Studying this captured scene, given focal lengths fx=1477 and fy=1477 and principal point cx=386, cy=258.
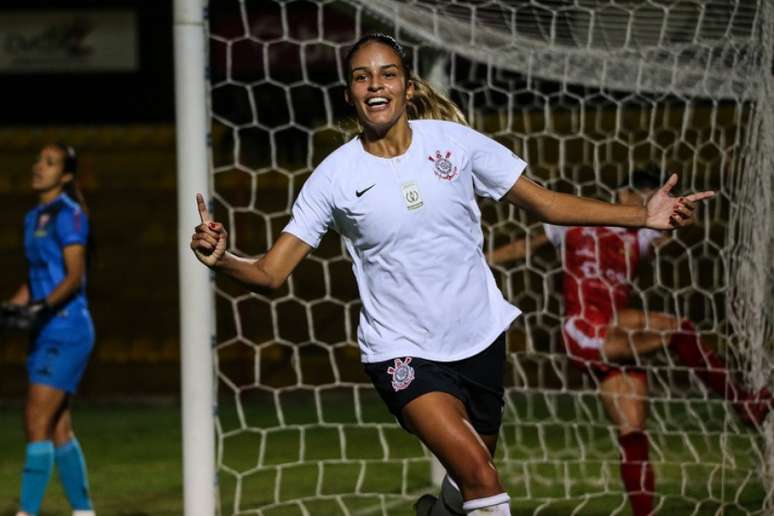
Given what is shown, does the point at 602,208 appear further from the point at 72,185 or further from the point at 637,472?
the point at 72,185

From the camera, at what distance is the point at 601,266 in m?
6.43

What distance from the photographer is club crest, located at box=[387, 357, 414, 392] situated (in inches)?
161

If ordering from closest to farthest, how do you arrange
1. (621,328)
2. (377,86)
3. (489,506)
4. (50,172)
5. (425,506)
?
(489,506) < (377,86) < (425,506) < (50,172) < (621,328)

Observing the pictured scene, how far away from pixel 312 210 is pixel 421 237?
0.32 metres

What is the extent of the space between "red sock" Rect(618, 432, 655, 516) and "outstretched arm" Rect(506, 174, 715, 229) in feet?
6.94

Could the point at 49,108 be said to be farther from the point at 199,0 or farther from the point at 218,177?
the point at 199,0

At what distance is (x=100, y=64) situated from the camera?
14602 millimetres

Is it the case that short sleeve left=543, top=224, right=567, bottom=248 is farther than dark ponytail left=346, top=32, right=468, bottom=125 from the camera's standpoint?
Yes

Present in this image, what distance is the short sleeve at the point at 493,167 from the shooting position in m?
4.17

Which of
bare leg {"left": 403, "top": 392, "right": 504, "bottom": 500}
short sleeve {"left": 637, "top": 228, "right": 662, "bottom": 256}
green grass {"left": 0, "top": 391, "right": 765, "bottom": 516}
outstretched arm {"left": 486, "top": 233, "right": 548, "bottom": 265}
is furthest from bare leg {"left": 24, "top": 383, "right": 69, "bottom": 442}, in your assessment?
short sleeve {"left": 637, "top": 228, "right": 662, "bottom": 256}

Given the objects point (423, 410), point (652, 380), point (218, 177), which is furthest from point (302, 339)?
point (423, 410)

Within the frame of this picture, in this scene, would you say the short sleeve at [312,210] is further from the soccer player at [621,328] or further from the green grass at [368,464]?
the soccer player at [621,328]

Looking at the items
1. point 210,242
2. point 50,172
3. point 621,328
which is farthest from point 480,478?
point 50,172

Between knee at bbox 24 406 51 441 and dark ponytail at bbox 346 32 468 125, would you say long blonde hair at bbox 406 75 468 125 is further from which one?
knee at bbox 24 406 51 441
